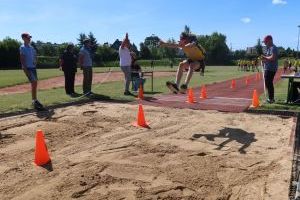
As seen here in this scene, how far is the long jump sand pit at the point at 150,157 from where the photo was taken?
5.78m

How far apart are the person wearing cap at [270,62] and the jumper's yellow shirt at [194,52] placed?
9.27 ft

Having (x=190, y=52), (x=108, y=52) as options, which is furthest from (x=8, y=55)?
(x=190, y=52)

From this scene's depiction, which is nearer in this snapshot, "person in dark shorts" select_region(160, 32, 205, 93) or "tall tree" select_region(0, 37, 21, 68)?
"person in dark shorts" select_region(160, 32, 205, 93)

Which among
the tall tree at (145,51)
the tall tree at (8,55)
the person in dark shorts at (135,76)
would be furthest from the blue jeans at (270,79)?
the tall tree at (145,51)

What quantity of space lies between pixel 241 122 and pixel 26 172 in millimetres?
6010

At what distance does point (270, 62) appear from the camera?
539 inches

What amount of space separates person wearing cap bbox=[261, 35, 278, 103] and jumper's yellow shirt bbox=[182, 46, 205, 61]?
2.83 m

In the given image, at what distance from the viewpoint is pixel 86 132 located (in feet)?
30.7

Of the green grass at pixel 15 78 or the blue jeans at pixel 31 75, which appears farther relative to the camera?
the green grass at pixel 15 78

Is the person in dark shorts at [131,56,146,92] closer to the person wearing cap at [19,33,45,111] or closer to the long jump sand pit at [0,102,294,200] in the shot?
the person wearing cap at [19,33,45,111]

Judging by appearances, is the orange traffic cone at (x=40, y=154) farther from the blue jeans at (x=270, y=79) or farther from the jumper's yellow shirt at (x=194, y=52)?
the blue jeans at (x=270, y=79)

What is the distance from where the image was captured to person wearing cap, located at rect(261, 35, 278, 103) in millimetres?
13492

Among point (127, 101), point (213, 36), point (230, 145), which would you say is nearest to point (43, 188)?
point (230, 145)

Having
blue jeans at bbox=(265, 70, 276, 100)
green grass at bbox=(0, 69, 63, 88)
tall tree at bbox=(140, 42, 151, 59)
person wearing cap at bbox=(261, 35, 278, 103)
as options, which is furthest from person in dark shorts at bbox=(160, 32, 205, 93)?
tall tree at bbox=(140, 42, 151, 59)
